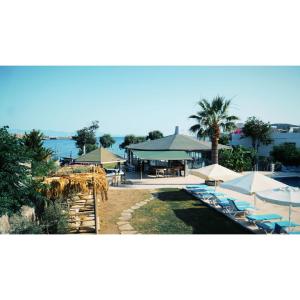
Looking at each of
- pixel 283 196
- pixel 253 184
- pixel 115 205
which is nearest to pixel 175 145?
pixel 115 205

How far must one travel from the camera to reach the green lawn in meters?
11.8

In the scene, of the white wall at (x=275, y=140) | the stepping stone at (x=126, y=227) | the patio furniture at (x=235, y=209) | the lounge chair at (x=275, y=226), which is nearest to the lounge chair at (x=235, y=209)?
the patio furniture at (x=235, y=209)

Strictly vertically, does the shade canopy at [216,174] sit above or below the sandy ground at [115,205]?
above

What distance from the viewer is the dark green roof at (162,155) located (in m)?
25.1

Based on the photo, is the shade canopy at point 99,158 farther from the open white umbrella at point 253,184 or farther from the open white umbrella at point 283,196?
the open white umbrella at point 283,196

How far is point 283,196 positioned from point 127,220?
6722mm

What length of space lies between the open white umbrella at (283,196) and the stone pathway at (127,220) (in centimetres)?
540

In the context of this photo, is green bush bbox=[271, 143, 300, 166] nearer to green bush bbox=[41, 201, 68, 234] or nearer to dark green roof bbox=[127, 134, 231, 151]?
dark green roof bbox=[127, 134, 231, 151]

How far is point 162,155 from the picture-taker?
84.8 feet

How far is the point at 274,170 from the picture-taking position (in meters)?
31.6
